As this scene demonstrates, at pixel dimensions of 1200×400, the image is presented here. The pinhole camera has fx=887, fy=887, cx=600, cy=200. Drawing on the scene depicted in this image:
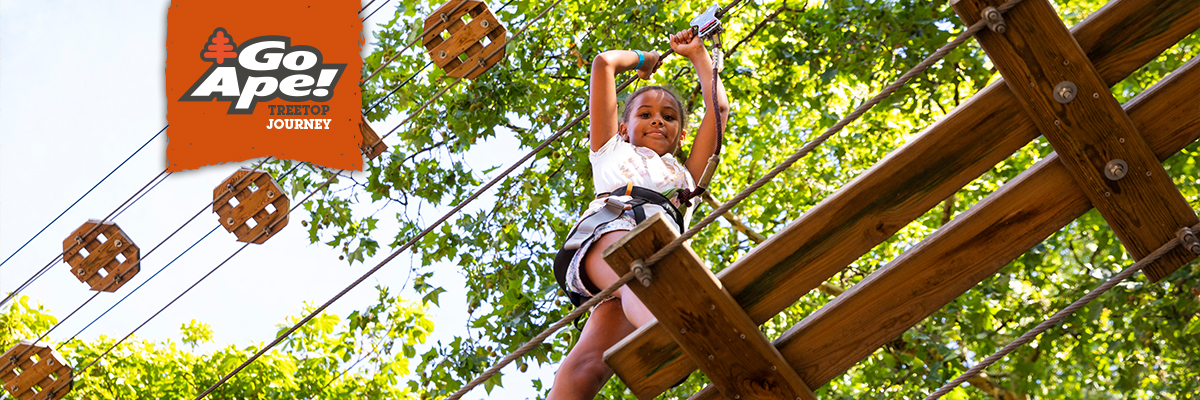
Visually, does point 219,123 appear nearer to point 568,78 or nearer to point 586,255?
point 568,78

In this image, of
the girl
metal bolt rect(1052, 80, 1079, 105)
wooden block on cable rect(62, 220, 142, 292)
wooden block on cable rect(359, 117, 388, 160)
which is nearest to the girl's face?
the girl

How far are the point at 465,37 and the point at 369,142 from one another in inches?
30.8

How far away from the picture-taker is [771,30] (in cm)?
604

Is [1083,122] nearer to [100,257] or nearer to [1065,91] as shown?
[1065,91]

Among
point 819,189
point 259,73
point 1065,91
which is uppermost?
point 259,73

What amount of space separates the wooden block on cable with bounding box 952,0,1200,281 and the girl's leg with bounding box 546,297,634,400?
117cm

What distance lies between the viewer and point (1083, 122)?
1.91m

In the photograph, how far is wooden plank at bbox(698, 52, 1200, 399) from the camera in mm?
1955

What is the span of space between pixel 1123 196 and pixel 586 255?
49.9 inches

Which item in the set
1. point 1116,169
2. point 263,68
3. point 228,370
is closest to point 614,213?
point 1116,169

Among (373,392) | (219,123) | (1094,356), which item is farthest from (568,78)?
(373,392)

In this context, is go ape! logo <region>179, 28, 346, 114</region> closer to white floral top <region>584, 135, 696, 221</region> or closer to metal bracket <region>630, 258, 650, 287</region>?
white floral top <region>584, 135, 696, 221</region>

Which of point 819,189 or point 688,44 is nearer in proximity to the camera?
point 688,44

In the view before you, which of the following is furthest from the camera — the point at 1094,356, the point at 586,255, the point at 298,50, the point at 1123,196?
the point at 298,50
